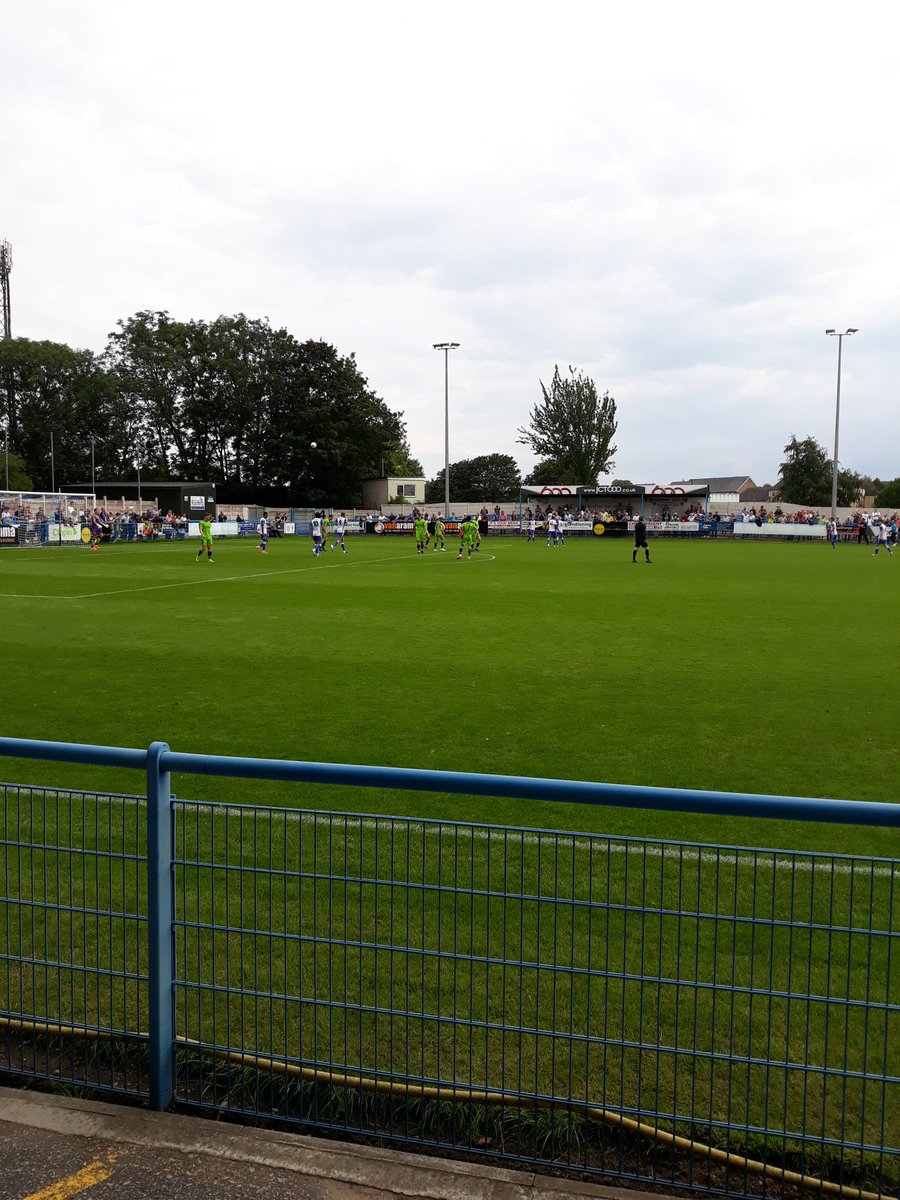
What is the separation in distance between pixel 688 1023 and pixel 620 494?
68.7 metres

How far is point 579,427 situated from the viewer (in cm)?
9900

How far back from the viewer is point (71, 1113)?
11.0 ft

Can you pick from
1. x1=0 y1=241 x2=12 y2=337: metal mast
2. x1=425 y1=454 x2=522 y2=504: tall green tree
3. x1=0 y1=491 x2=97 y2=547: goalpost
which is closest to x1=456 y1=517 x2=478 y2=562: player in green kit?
x1=0 y1=491 x2=97 y2=547: goalpost

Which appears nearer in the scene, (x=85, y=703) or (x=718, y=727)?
(x=718, y=727)

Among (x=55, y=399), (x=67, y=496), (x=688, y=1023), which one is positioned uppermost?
(x=55, y=399)

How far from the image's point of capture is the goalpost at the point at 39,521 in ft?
154

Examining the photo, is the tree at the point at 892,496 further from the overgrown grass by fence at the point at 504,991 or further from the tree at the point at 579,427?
the overgrown grass by fence at the point at 504,991

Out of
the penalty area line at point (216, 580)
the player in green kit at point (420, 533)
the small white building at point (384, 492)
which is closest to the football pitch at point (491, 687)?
the penalty area line at point (216, 580)

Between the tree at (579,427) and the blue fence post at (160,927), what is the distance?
96370 millimetres

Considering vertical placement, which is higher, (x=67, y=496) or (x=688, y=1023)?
(x=67, y=496)

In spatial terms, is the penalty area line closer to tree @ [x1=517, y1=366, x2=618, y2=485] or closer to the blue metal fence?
the blue metal fence

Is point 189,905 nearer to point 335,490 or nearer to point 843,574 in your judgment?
point 843,574

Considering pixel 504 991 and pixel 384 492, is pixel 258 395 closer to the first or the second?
pixel 384 492

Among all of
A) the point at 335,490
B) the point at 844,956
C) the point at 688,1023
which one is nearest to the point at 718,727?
the point at 844,956
